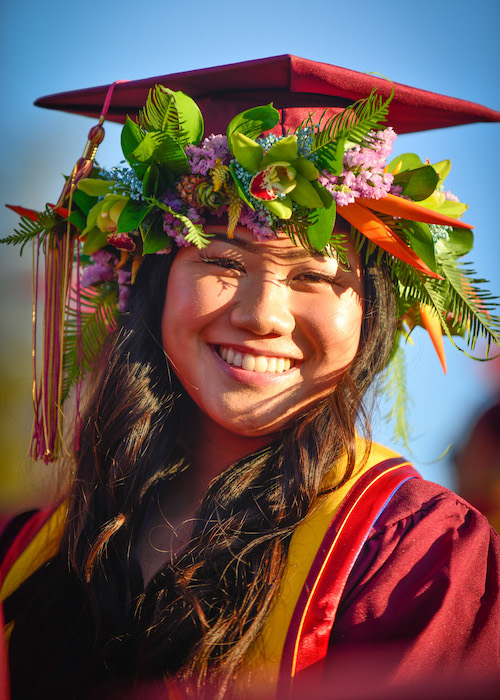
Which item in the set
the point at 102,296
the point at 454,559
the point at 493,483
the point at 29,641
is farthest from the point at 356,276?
the point at 493,483

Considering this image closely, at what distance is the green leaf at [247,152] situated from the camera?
1.58m

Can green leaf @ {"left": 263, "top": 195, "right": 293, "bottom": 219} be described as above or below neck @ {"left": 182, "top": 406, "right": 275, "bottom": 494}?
above

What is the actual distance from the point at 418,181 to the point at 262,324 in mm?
Answer: 516

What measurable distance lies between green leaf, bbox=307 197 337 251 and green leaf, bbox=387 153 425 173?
24cm

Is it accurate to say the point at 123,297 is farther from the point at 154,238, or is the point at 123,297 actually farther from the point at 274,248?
the point at 274,248

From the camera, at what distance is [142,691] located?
1.47 meters

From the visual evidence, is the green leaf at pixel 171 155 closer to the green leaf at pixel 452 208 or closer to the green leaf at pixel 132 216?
the green leaf at pixel 132 216

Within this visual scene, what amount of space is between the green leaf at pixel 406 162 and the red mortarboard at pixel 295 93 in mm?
122

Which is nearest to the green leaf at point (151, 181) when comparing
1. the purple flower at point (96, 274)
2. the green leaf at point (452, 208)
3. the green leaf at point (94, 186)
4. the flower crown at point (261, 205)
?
the flower crown at point (261, 205)

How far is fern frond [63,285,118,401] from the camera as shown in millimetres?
2137

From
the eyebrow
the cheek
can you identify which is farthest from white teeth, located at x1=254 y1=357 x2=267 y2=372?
the eyebrow

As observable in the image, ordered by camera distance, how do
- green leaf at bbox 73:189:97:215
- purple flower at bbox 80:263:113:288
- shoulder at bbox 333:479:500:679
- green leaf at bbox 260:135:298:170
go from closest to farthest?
shoulder at bbox 333:479:500:679
green leaf at bbox 260:135:298:170
green leaf at bbox 73:189:97:215
purple flower at bbox 80:263:113:288

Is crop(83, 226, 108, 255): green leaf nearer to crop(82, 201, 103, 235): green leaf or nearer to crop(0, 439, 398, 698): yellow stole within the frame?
crop(82, 201, 103, 235): green leaf

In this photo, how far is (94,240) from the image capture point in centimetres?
194
